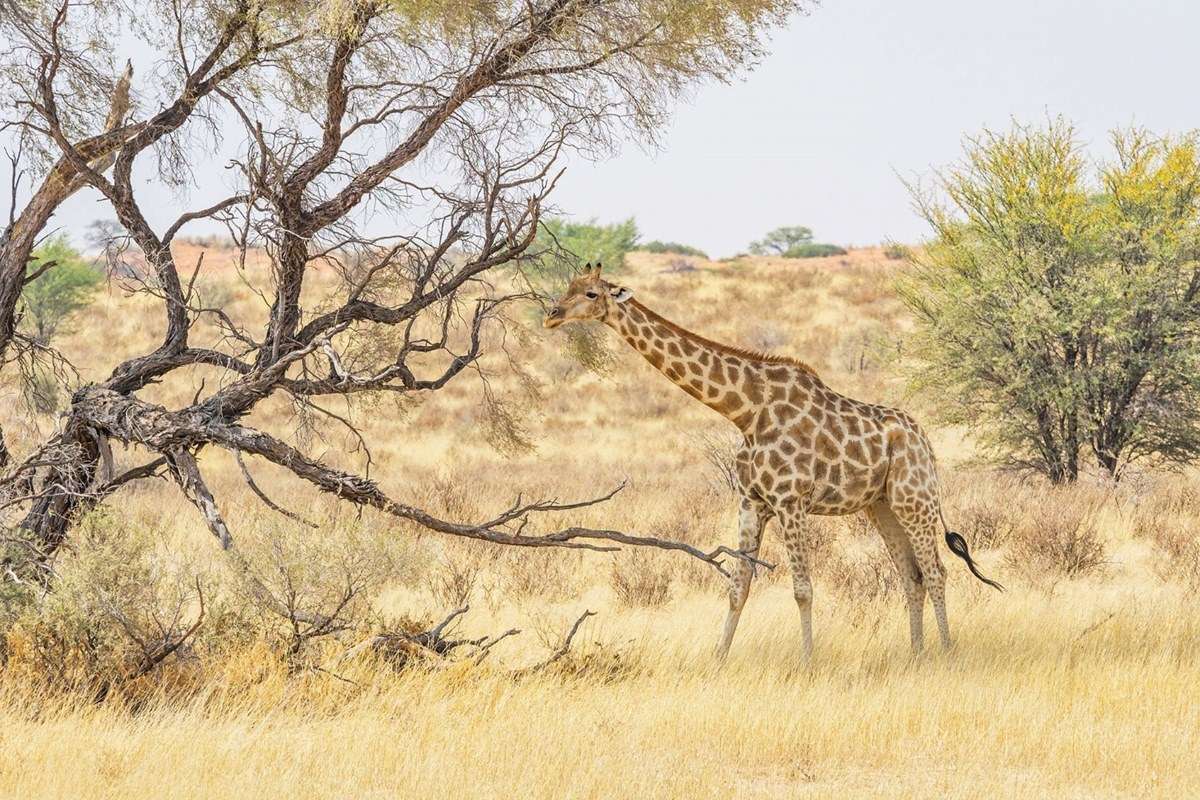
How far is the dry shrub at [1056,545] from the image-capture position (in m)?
11.9

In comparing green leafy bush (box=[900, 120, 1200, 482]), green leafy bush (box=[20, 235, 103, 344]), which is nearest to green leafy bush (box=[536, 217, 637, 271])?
green leafy bush (box=[20, 235, 103, 344])

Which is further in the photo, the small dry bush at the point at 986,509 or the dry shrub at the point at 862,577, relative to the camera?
the small dry bush at the point at 986,509

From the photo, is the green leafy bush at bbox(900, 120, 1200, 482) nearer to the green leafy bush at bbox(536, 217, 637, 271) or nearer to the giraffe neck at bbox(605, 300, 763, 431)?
the giraffe neck at bbox(605, 300, 763, 431)

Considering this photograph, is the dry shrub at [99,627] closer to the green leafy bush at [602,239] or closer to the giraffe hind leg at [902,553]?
the giraffe hind leg at [902,553]

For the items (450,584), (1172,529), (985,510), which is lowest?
(450,584)

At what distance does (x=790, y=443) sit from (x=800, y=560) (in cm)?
77

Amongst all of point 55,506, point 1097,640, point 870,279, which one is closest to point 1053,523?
point 1097,640

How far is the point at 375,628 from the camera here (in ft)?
28.0

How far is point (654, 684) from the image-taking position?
770 cm

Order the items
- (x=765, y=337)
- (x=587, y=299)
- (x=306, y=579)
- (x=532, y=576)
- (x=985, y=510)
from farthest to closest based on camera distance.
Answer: (x=765, y=337) < (x=985, y=510) < (x=532, y=576) < (x=587, y=299) < (x=306, y=579)

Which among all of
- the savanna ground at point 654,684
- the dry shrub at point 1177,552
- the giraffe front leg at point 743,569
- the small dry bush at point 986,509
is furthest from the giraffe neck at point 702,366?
the small dry bush at point 986,509

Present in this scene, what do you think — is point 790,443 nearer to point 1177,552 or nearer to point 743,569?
point 743,569

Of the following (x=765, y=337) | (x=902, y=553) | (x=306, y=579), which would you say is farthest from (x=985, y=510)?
(x=765, y=337)

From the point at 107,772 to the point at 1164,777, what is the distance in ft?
15.8
